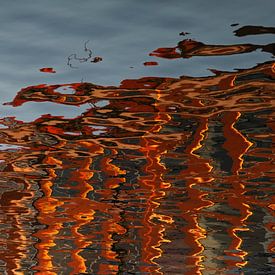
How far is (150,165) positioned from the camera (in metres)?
9.23

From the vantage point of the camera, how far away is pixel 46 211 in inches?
471

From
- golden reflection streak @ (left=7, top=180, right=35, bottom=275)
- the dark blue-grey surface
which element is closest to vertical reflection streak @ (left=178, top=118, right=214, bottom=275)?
the dark blue-grey surface

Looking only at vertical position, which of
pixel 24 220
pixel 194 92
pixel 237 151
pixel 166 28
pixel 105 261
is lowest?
pixel 105 261

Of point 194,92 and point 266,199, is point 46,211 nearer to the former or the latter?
point 266,199

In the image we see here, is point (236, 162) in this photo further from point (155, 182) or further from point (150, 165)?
point (155, 182)

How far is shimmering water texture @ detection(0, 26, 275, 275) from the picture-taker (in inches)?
261

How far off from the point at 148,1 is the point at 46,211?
25.8 ft

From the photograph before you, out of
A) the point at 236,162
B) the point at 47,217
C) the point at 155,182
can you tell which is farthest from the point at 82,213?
the point at 236,162

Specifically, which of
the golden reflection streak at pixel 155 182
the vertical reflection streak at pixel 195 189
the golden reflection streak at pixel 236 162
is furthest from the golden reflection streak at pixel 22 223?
the golden reflection streak at pixel 236 162

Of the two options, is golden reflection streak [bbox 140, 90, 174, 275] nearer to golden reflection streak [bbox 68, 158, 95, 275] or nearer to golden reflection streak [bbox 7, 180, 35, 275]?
golden reflection streak [bbox 68, 158, 95, 275]

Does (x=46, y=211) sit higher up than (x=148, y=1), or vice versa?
(x=148, y=1)

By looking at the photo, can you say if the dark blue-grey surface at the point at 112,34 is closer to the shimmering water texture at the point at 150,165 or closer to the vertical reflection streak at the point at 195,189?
the shimmering water texture at the point at 150,165

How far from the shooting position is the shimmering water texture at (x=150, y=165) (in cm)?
663

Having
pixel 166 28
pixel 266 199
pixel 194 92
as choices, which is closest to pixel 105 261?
pixel 266 199
